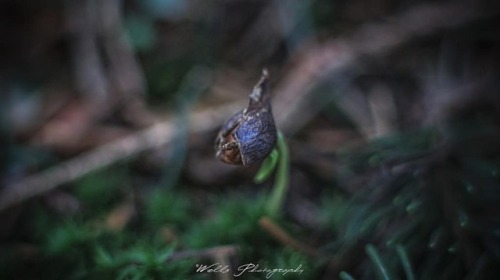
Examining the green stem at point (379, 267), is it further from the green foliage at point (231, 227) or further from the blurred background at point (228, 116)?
the green foliage at point (231, 227)

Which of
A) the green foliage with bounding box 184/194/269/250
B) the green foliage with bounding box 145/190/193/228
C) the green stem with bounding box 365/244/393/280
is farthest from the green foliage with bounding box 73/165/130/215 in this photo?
the green stem with bounding box 365/244/393/280

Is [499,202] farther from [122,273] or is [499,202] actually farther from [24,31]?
[24,31]

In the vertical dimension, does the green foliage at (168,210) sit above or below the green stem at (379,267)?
above

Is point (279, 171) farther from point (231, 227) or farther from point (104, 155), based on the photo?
point (104, 155)

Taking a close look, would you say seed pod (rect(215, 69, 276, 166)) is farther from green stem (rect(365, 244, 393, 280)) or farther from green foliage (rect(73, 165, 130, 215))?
green foliage (rect(73, 165, 130, 215))

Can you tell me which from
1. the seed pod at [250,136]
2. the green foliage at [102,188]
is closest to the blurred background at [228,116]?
the green foliage at [102,188]

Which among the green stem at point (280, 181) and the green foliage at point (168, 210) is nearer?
the green stem at point (280, 181)
